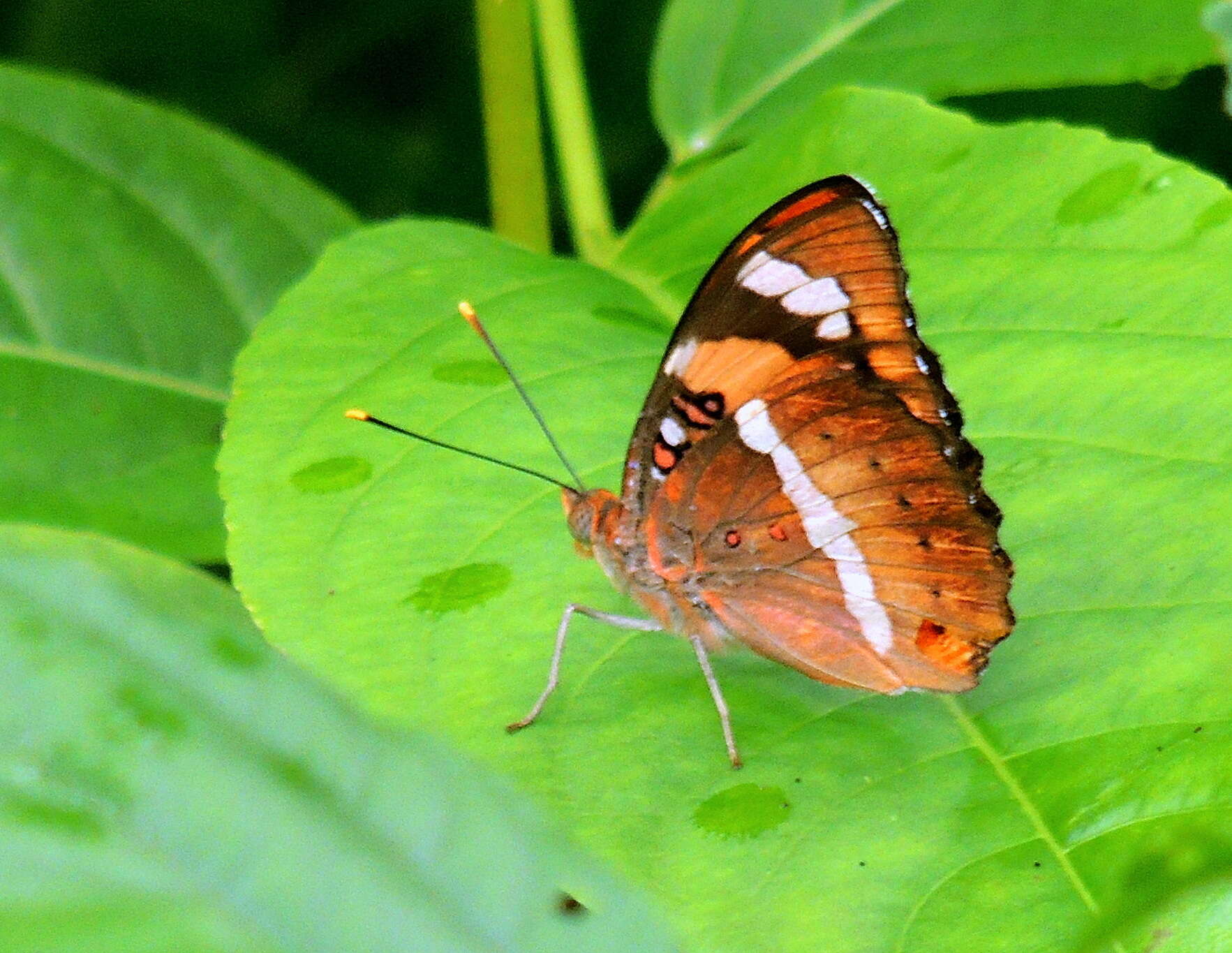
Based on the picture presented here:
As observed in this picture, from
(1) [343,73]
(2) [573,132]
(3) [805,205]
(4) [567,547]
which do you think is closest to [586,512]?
(4) [567,547]

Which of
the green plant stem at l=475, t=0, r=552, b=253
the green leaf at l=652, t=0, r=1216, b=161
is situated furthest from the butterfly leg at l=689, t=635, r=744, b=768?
the green leaf at l=652, t=0, r=1216, b=161

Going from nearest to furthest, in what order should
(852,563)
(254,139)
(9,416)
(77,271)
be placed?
(852,563)
(9,416)
(77,271)
(254,139)

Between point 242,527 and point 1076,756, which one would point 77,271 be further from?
point 1076,756

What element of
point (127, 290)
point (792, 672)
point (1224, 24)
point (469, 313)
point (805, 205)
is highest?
point (1224, 24)

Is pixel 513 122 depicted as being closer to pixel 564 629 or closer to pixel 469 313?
pixel 469 313

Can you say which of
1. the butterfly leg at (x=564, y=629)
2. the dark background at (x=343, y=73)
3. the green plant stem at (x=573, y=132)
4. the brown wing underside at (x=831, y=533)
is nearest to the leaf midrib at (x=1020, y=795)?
the brown wing underside at (x=831, y=533)

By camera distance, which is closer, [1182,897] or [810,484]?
[1182,897]

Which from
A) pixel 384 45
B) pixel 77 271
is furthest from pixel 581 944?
pixel 384 45
